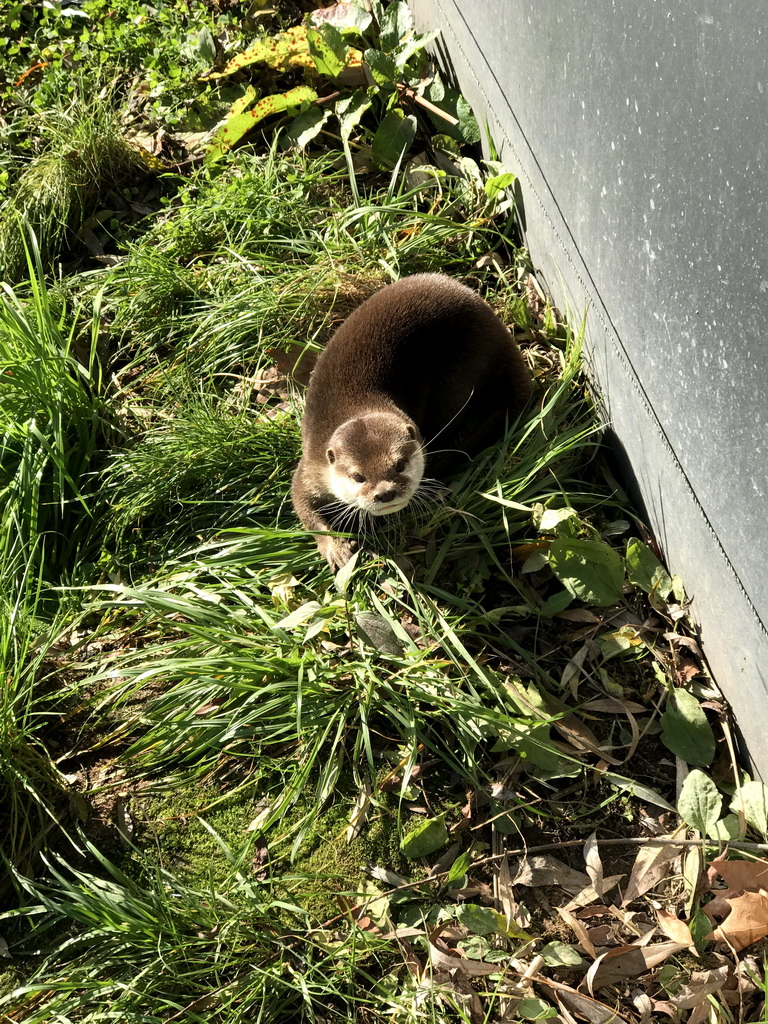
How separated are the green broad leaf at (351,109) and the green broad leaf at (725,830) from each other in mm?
3259

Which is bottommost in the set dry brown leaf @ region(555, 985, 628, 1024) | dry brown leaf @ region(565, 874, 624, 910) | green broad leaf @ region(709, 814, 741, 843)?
dry brown leaf @ region(555, 985, 628, 1024)

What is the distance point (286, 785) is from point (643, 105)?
2.17 m

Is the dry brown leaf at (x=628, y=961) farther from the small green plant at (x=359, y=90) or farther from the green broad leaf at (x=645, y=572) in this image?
the small green plant at (x=359, y=90)

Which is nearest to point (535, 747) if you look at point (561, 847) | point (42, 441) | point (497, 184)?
point (561, 847)

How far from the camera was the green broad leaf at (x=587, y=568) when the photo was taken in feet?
9.12

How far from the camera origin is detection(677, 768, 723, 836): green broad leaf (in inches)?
92.3

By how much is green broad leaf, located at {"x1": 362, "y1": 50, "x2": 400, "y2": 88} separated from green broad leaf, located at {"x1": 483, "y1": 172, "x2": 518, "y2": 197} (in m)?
0.75

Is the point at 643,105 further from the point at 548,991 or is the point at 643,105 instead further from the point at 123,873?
the point at 123,873

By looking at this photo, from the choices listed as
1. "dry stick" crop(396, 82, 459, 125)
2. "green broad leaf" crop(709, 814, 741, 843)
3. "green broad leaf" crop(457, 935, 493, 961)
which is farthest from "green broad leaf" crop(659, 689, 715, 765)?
"dry stick" crop(396, 82, 459, 125)

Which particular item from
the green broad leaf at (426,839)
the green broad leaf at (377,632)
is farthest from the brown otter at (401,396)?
the green broad leaf at (426,839)

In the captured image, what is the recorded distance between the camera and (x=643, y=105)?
2.45 m

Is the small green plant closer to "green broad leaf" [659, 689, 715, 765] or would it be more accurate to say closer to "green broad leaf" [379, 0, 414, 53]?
"green broad leaf" [379, 0, 414, 53]

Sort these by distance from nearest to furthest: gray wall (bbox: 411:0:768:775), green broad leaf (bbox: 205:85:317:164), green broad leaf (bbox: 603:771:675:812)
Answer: gray wall (bbox: 411:0:768:775) → green broad leaf (bbox: 603:771:675:812) → green broad leaf (bbox: 205:85:317:164)

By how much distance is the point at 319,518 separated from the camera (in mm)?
3064
